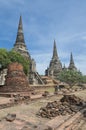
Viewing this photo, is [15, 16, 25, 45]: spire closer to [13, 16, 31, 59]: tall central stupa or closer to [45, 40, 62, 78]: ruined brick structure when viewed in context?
[13, 16, 31, 59]: tall central stupa

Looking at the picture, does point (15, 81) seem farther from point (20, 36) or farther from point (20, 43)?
point (20, 36)

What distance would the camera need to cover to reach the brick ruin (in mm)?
23609

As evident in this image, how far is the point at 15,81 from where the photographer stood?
24.0 m

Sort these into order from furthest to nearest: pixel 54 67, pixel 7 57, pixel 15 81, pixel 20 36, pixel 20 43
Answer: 1. pixel 54 67
2. pixel 20 36
3. pixel 20 43
4. pixel 7 57
5. pixel 15 81

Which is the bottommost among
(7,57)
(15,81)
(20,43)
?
(15,81)

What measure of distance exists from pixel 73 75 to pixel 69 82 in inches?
114

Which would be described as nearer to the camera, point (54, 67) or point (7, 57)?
point (7, 57)

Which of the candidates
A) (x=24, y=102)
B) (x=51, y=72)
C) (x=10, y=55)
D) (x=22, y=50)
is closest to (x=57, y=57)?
(x=51, y=72)

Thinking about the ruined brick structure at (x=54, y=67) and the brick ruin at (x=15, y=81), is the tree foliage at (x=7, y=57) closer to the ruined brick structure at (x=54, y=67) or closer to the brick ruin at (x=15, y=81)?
the brick ruin at (x=15, y=81)

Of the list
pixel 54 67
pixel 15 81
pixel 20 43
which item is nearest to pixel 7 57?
pixel 15 81

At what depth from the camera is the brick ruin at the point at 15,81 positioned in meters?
23.6

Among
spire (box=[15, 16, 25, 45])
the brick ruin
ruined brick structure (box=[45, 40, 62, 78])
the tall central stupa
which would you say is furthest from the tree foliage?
ruined brick structure (box=[45, 40, 62, 78])

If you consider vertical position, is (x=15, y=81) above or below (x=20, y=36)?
below

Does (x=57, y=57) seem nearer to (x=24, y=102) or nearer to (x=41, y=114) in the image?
(x=24, y=102)
